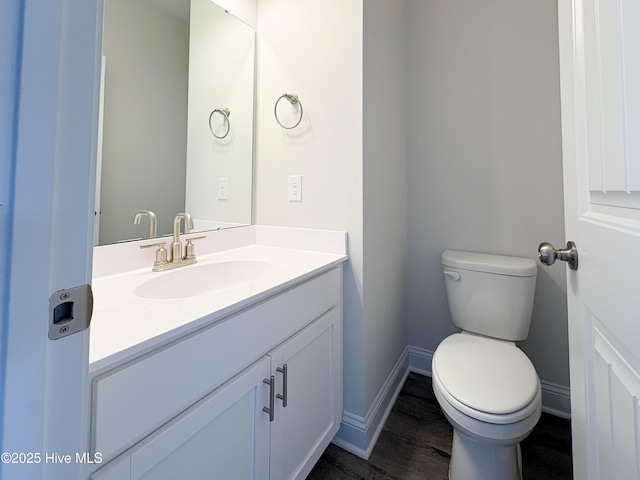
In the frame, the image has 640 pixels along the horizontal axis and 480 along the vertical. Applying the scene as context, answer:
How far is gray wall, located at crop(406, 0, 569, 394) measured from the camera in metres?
1.46

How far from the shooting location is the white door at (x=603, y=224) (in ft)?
1.38

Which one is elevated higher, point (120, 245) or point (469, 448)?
point (120, 245)

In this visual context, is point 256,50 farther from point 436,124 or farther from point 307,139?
point 436,124

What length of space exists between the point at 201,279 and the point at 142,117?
25.9 inches

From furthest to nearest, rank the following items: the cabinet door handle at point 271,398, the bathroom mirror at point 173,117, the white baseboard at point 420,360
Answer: the white baseboard at point 420,360 < the bathroom mirror at point 173,117 < the cabinet door handle at point 271,398

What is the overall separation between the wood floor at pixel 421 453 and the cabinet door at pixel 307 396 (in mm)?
162

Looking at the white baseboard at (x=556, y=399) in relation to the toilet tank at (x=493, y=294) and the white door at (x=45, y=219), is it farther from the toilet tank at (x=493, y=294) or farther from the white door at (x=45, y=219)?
the white door at (x=45, y=219)

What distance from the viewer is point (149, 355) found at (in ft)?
1.80

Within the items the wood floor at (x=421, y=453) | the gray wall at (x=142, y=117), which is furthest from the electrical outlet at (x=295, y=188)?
the wood floor at (x=421, y=453)

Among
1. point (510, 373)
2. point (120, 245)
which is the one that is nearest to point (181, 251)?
point (120, 245)

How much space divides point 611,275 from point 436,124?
4.85 feet

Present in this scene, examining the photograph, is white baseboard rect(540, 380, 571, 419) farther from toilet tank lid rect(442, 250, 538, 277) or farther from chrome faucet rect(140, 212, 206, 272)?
chrome faucet rect(140, 212, 206, 272)

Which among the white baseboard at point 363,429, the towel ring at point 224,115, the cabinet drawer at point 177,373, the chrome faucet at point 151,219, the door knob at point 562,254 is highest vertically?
the towel ring at point 224,115

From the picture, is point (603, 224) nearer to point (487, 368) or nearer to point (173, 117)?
point (487, 368)
